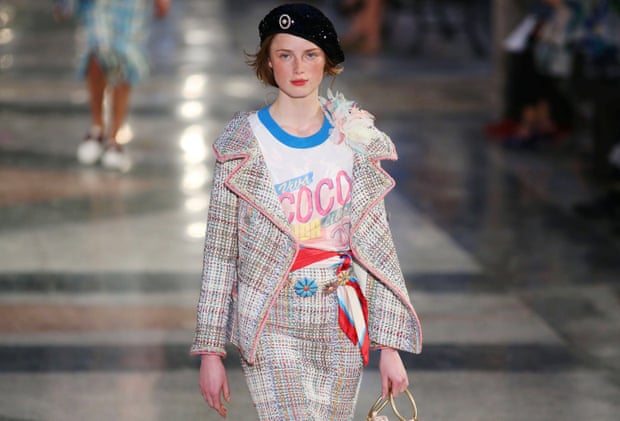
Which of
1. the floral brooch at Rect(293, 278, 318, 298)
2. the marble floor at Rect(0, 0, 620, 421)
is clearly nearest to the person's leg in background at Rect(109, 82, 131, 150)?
the marble floor at Rect(0, 0, 620, 421)

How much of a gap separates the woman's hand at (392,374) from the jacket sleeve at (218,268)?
1.37 ft

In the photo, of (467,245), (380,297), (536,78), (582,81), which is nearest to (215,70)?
(536,78)

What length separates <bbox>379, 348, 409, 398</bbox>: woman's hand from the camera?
10.8ft

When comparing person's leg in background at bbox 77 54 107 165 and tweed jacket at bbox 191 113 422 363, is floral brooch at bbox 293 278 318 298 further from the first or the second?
person's leg in background at bbox 77 54 107 165

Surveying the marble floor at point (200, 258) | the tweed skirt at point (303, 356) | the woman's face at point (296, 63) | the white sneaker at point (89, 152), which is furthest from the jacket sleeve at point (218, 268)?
the white sneaker at point (89, 152)

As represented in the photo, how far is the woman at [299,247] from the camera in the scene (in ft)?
10.7

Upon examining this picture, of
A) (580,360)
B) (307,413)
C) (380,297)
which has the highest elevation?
(380,297)

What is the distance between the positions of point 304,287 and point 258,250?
0.49 ft

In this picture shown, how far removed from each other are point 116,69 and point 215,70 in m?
5.08

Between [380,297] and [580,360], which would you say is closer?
[380,297]

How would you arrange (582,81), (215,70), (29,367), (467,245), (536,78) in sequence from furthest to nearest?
(215,70)
(536,78)
(582,81)
(467,245)
(29,367)

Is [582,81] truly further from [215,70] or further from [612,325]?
[215,70]

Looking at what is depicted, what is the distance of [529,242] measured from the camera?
754 centimetres

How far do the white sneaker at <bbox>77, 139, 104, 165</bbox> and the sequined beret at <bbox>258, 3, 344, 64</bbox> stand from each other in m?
6.26
